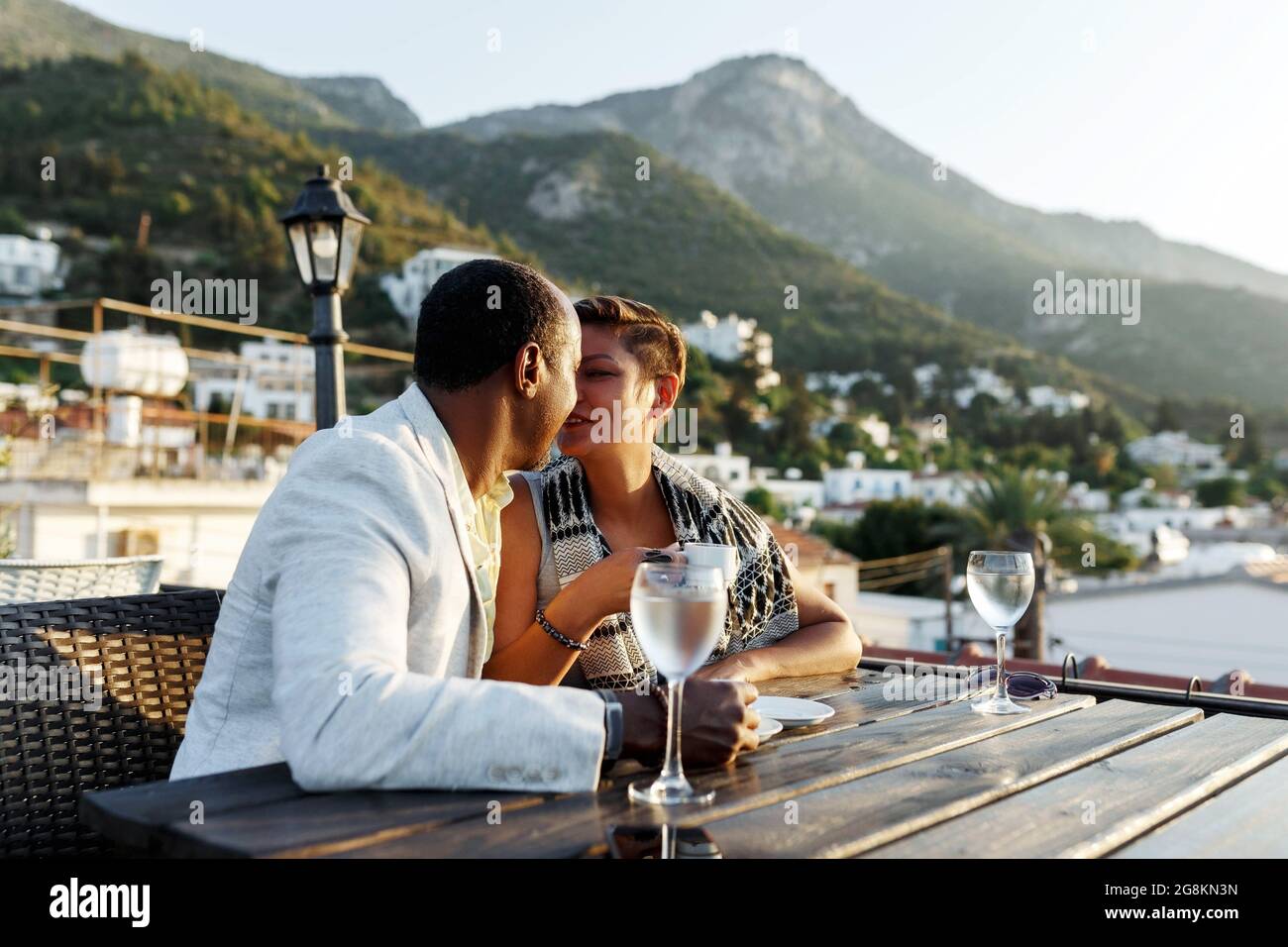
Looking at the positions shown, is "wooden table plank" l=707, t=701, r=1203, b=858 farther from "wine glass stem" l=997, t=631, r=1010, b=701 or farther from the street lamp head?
the street lamp head

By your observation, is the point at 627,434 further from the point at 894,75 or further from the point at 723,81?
the point at 723,81

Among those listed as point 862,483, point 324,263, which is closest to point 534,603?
point 324,263

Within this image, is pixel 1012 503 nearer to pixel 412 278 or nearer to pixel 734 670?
pixel 734 670

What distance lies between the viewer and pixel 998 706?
1.58m

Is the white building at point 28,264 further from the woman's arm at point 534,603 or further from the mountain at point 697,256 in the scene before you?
the woman's arm at point 534,603

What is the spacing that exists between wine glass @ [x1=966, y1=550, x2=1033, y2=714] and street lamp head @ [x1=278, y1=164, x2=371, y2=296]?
3.53 metres

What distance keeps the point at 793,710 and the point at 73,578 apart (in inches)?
71.4

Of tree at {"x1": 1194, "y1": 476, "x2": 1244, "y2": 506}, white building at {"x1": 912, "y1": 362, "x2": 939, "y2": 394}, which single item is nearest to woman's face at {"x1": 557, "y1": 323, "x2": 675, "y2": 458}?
tree at {"x1": 1194, "y1": 476, "x2": 1244, "y2": 506}

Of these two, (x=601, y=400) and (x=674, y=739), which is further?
(x=601, y=400)

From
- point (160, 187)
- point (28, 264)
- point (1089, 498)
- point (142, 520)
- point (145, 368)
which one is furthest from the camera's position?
point (1089, 498)

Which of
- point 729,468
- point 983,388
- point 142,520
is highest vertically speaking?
point 983,388

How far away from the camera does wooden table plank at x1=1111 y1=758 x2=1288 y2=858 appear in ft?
3.20
